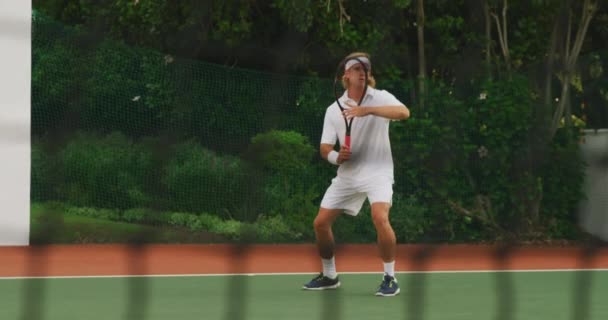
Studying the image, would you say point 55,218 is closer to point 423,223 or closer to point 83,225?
point 83,225

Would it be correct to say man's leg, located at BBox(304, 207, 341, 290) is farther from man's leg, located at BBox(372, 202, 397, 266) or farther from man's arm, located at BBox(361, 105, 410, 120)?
man's arm, located at BBox(361, 105, 410, 120)

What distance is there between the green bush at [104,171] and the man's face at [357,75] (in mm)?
4242

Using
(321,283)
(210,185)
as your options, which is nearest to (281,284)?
(321,283)

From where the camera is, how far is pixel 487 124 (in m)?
10.7

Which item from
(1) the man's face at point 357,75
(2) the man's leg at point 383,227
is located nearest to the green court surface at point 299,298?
(2) the man's leg at point 383,227

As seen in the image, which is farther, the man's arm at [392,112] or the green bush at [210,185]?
the green bush at [210,185]

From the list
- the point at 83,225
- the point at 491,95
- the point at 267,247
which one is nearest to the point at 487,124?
the point at 491,95

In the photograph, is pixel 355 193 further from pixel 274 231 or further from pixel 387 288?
pixel 274 231

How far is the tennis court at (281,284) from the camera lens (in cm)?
571

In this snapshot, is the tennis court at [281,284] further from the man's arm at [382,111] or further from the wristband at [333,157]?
the man's arm at [382,111]

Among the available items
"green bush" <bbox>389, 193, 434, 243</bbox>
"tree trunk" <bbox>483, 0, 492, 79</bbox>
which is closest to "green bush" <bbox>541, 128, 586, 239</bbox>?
"tree trunk" <bbox>483, 0, 492, 79</bbox>

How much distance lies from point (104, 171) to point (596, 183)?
3.87 m

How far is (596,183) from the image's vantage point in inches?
422

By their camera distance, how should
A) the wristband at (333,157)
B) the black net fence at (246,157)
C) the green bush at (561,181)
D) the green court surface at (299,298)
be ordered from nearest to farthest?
the green court surface at (299,298)
the wristband at (333,157)
the black net fence at (246,157)
the green bush at (561,181)
